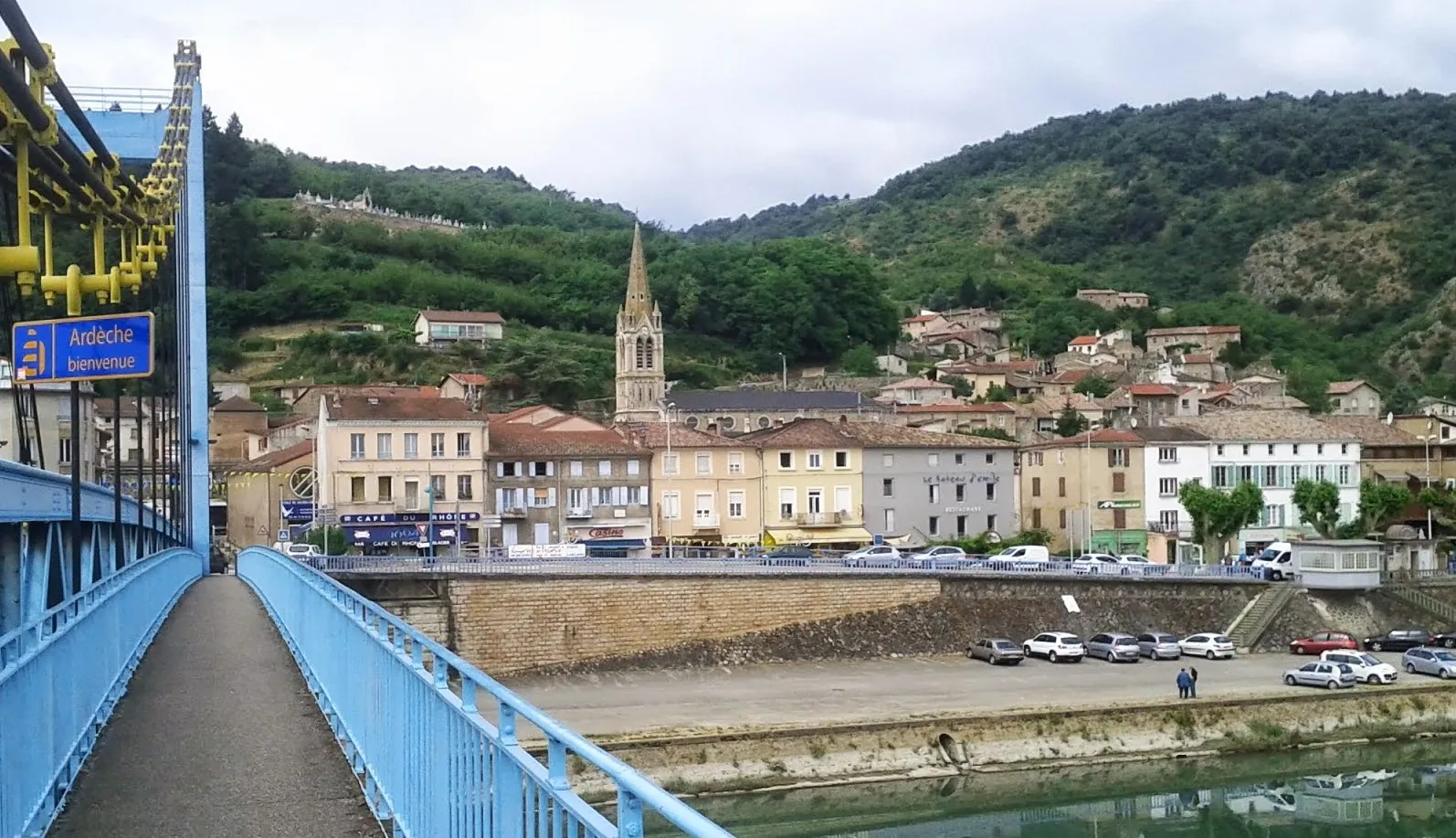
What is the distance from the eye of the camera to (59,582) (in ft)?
42.4

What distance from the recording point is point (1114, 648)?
39969 mm

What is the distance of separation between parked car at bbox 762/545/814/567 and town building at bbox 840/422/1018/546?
3.81 meters

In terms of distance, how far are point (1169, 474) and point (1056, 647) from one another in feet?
56.5

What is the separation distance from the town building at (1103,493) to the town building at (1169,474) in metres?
0.28

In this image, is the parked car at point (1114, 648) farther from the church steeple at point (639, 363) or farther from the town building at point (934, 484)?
the church steeple at point (639, 363)

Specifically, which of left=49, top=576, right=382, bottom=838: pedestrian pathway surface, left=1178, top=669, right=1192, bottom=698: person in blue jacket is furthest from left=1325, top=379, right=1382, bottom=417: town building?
left=49, top=576, right=382, bottom=838: pedestrian pathway surface

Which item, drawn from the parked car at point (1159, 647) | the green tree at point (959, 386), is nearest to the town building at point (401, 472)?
the parked car at point (1159, 647)

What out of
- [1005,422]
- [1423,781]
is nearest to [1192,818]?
[1423,781]

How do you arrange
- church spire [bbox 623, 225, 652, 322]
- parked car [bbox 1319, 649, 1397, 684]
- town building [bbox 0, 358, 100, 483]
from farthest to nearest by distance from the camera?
church spire [bbox 623, 225, 652, 322]
parked car [bbox 1319, 649, 1397, 684]
town building [bbox 0, 358, 100, 483]

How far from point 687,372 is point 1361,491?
49214 millimetres

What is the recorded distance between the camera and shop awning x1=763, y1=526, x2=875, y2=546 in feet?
174

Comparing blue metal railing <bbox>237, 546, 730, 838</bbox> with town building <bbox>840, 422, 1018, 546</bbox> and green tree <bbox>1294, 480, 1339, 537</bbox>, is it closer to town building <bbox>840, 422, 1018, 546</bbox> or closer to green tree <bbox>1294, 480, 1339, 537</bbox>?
town building <bbox>840, 422, 1018, 546</bbox>

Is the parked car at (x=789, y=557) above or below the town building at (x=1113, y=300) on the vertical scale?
below

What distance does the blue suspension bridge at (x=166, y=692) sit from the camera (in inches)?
215
